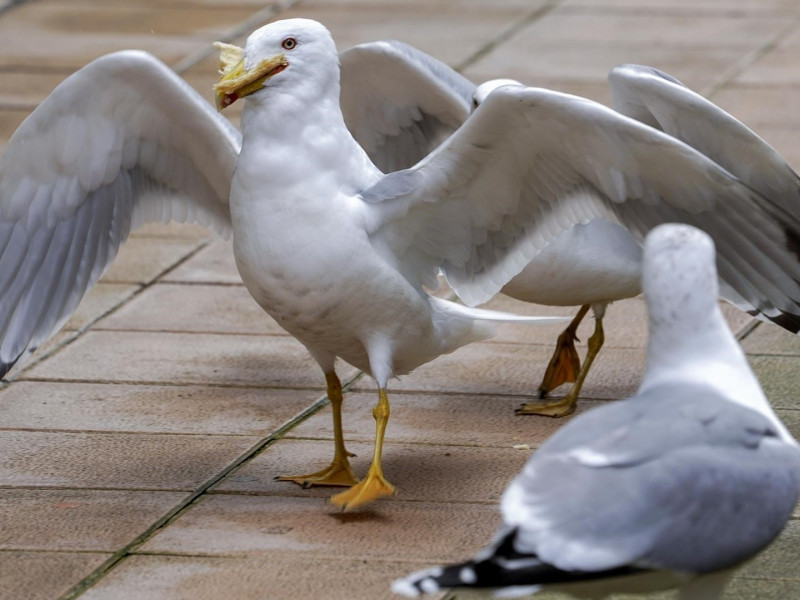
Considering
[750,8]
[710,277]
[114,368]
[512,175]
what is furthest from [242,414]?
[750,8]

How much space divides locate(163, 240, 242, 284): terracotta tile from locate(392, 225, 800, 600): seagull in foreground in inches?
163

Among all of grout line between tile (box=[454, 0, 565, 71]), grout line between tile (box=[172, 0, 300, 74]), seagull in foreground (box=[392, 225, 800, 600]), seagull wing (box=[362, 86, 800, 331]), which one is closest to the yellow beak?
seagull wing (box=[362, 86, 800, 331])

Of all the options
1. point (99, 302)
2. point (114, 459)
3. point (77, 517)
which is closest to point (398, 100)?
point (99, 302)

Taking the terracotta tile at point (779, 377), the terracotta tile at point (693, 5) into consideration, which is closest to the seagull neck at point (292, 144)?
the terracotta tile at point (779, 377)

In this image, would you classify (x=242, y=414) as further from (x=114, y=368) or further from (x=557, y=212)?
(x=557, y=212)

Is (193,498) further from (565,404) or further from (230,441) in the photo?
(565,404)

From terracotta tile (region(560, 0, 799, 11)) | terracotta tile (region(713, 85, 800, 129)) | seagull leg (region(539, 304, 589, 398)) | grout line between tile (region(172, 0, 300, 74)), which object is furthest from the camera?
terracotta tile (region(560, 0, 799, 11))

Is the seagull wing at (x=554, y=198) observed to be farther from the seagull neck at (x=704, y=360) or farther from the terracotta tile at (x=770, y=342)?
the terracotta tile at (x=770, y=342)

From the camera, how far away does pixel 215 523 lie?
5.25 m

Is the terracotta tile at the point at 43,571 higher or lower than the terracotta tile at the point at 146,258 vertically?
higher

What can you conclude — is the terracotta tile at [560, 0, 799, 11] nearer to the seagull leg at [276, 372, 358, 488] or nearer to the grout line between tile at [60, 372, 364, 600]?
the grout line between tile at [60, 372, 364, 600]

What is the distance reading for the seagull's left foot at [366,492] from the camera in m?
5.27

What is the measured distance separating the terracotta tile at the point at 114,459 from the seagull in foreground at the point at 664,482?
215 cm

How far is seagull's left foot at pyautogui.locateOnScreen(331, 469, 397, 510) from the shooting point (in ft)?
17.3
